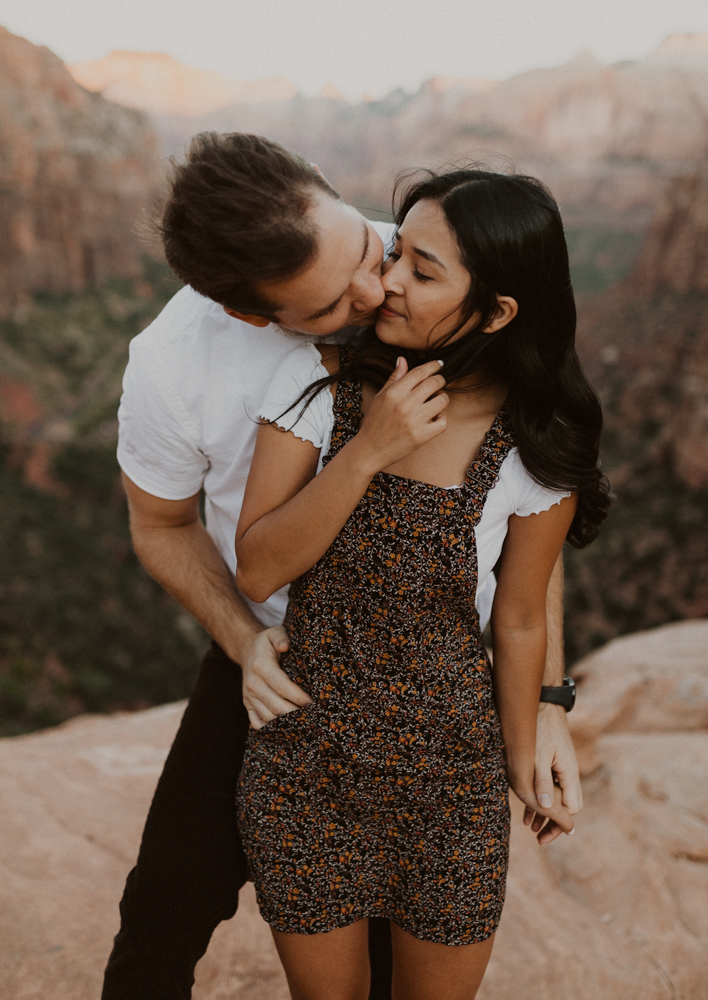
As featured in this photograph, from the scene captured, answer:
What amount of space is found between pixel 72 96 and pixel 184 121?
55753 mm

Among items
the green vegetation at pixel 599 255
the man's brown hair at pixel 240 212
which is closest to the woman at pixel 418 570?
the man's brown hair at pixel 240 212

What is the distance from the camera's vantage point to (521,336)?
56.1 inches

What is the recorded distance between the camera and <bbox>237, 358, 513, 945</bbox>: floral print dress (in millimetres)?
1341

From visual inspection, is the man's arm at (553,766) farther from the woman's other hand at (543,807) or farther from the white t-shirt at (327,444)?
the white t-shirt at (327,444)

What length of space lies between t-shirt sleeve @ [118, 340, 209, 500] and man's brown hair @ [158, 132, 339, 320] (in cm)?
36

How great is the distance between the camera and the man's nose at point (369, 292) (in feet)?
4.32

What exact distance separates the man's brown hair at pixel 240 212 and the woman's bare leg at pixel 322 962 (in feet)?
4.12

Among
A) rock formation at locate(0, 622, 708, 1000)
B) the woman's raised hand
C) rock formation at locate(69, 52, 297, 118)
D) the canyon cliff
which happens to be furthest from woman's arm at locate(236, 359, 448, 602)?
rock formation at locate(69, 52, 297, 118)

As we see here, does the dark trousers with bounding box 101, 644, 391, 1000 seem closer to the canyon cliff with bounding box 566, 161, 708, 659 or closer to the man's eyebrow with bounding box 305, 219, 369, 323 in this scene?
the man's eyebrow with bounding box 305, 219, 369, 323

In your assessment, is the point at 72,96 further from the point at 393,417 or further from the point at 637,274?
the point at 393,417

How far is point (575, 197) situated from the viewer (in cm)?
5822

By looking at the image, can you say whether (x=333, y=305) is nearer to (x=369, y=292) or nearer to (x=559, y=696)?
(x=369, y=292)

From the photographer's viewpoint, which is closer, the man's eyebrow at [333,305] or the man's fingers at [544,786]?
the man's eyebrow at [333,305]

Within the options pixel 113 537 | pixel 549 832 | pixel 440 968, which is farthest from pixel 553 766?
pixel 113 537
